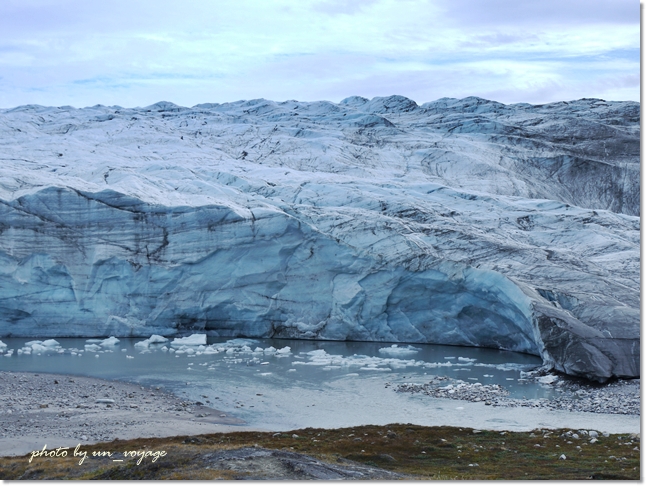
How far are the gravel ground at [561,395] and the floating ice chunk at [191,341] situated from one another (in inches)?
323

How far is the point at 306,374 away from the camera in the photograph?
63.2 feet

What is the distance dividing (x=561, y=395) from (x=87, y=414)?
9.72 meters

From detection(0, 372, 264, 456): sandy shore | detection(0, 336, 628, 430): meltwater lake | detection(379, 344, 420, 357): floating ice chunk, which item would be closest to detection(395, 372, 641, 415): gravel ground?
detection(0, 336, 628, 430): meltwater lake

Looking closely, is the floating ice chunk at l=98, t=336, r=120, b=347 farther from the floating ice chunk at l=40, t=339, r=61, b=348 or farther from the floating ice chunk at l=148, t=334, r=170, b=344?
the floating ice chunk at l=40, t=339, r=61, b=348

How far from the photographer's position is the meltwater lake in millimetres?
15117

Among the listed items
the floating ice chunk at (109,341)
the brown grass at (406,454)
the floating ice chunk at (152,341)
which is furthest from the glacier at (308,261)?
the brown grass at (406,454)

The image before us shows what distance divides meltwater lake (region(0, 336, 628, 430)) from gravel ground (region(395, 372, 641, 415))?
1.02 feet

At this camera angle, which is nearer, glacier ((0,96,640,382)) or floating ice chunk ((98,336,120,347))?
glacier ((0,96,640,382))

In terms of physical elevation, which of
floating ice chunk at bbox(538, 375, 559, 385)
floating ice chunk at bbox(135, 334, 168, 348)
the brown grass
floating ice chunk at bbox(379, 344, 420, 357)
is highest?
the brown grass

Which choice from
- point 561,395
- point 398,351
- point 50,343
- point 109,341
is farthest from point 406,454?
point 50,343

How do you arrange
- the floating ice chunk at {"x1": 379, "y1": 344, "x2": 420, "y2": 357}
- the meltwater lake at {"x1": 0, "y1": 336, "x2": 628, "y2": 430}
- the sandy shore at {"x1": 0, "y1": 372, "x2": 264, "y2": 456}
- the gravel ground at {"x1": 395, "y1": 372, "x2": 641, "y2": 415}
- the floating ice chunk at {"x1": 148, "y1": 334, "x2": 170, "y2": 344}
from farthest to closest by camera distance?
the floating ice chunk at {"x1": 148, "y1": 334, "x2": 170, "y2": 344}
the floating ice chunk at {"x1": 379, "y1": 344, "x2": 420, "y2": 357}
the gravel ground at {"x1": 395, "y1": 372, "x2": 641, "y2": 415}
the meltwater lake at {"x1": 0, "y1": 336, "x2": 628, "y2": 430}
the sandy shore at {"x1": 0, "y1": 372, "x2": 264, "y2": 456}

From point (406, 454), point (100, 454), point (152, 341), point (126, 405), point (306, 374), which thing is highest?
point (100, 454)

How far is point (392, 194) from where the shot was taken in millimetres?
29156

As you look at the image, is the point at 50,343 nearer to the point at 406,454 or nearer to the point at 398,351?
the point at 398,351
